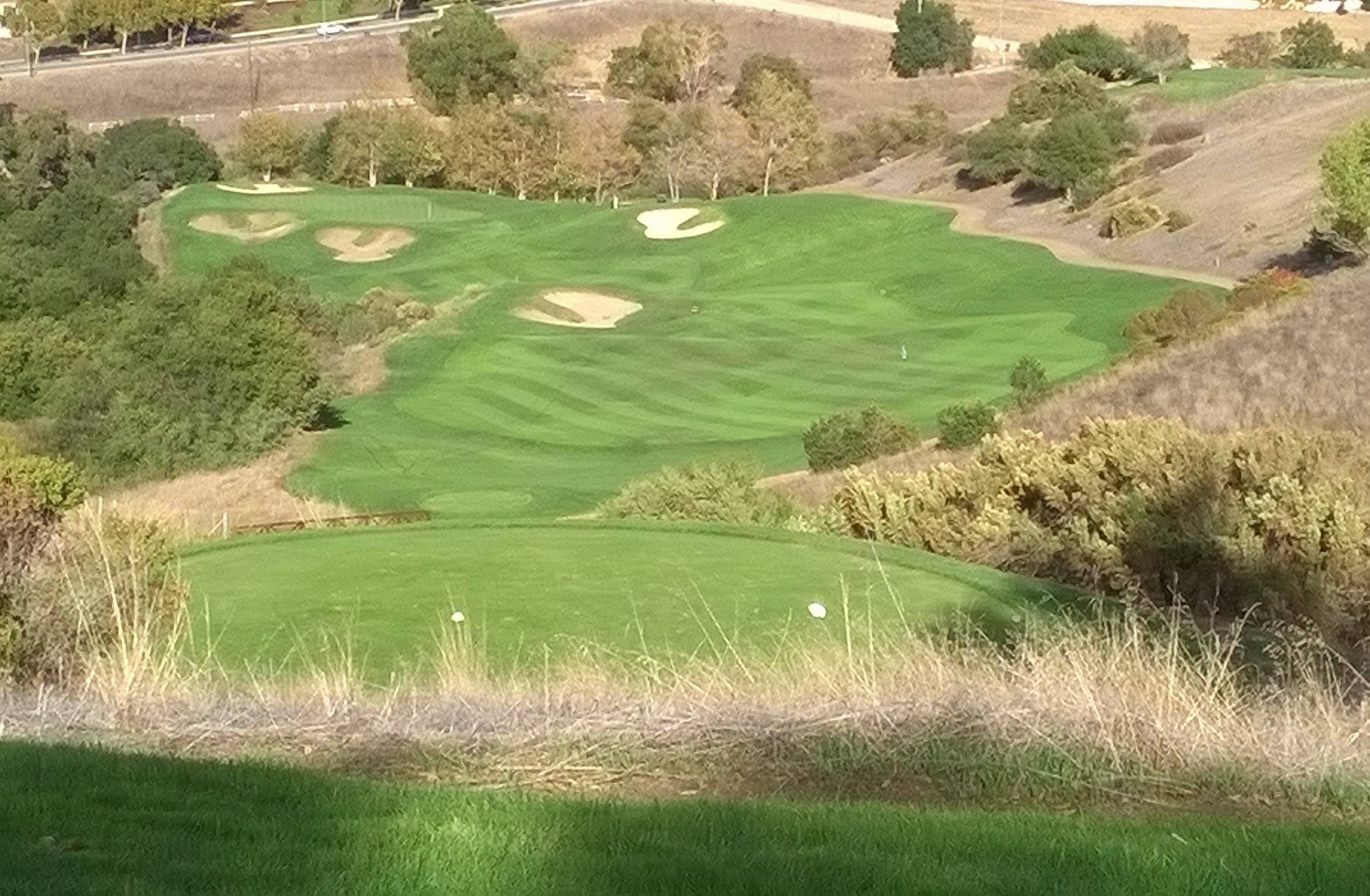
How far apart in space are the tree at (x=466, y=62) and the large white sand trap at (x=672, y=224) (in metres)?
18.5

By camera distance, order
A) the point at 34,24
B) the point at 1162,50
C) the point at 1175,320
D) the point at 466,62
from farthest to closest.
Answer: the point at 34,24 < the point at 466,62 < the point at 1162,50 < the point at 1175,320

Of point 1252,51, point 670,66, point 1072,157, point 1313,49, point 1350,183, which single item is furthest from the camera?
point 1252,51

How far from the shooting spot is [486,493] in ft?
79.2

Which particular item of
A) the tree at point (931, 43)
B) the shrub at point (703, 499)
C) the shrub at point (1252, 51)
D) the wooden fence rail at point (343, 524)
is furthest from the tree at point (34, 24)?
the shrub at point (703, 499)

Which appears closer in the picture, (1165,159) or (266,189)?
(1165,159)

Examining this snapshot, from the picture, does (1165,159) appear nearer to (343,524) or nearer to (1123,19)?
(343,524)

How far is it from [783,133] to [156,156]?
21.4 m

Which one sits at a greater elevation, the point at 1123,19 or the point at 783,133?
the point at 1123,19

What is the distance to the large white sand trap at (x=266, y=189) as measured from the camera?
59812 millimetres

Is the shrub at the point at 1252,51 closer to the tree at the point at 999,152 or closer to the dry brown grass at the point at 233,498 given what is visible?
the tree at the point at 999,152

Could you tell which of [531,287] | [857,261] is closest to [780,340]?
[531,287]

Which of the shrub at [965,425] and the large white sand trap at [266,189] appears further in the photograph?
the large white sand trap at [266,189]

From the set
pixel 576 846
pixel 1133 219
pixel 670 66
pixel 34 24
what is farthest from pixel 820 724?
pixel 34 24

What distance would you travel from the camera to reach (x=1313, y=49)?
76188 millimetres
